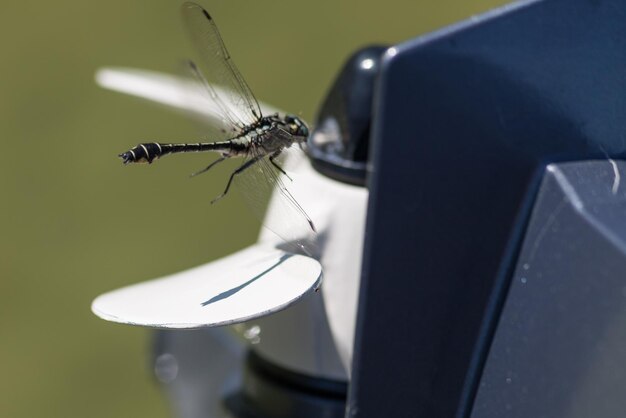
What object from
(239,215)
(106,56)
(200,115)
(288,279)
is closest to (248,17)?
(106,56)

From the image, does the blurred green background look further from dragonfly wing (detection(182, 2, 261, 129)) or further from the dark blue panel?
the dark blue panel

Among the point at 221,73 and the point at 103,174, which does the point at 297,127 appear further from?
the point at 103,174

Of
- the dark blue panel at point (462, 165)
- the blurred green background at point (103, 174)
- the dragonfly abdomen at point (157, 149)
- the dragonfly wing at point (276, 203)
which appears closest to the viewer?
the dark blue panel at point (462, 165)

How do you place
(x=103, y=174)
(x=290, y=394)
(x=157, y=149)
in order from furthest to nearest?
1. (x=103, y=174)
2. (x=157, y=149)
3. (x=290, y=394)

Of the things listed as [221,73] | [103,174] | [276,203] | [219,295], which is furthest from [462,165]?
[103,174]

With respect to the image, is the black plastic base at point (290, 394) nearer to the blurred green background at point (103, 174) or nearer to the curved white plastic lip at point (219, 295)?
the curved white plastic lip at point (219, 295)

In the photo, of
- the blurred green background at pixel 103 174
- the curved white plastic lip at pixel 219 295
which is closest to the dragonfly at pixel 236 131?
the curved white plastic lip at pixel 219 295
